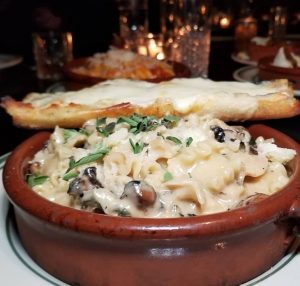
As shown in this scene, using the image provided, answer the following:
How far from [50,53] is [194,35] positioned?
2.59 feet

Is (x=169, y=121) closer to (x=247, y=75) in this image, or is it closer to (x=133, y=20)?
(x=247, y=75)

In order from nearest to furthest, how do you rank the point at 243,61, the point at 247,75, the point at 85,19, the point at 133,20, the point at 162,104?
the point at 162,104
the point at 247,75
the point at 243,61
the point at 133,20
the point at 85,19

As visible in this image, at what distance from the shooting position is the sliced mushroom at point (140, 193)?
2.74 ft

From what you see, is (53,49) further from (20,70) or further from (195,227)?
(195,227)

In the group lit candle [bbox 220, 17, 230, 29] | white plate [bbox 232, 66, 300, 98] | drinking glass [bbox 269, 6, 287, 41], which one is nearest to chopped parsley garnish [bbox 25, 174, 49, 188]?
white plate [bbox 232, 66, 300, 98]

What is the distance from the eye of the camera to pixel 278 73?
6.58ft

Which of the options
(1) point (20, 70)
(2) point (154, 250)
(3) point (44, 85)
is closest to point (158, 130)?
Result: (2) point (154, 250)

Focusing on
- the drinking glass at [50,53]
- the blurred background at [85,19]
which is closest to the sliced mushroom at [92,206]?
the drinking glass at [50,53]

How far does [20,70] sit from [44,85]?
0.53 metres

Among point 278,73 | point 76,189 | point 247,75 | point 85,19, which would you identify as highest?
point 76,189

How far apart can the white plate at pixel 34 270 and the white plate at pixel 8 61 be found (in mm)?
2029

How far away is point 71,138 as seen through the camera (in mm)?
1078

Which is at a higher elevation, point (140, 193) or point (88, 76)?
point (140, 193)

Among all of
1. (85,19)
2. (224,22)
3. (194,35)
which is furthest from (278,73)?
(224,22)
